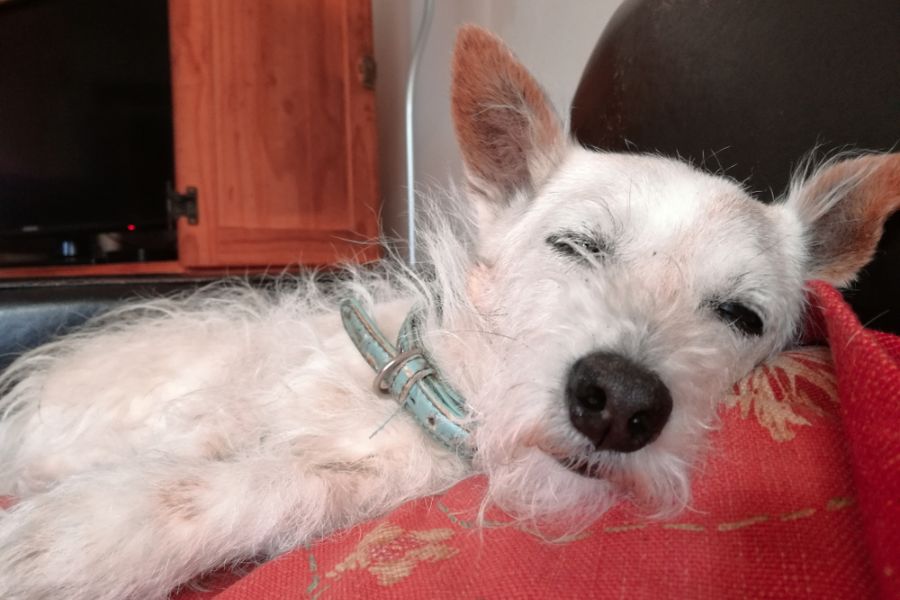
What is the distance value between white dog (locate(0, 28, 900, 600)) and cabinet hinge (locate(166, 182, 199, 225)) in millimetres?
1140

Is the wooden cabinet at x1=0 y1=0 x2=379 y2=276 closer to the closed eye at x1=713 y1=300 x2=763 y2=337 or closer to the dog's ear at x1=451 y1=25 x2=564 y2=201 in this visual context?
the dog's ear at x1=451 y1=25 x2=564 y2=201

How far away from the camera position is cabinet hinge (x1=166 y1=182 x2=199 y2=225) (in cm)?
229

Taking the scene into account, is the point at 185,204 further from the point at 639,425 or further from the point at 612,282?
the point at 639,425

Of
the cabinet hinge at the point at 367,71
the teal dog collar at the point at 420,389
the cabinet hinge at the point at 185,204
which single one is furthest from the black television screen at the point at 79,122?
the teal dog collar at the point at 420,389

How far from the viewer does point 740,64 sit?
3.06ft

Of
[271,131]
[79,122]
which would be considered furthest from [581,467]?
[79,122]

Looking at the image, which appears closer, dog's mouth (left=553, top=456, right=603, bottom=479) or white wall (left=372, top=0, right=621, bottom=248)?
dog's mouth (left=553, top=456, right=603, bottom=479)

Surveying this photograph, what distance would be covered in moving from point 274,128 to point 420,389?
2015 mm

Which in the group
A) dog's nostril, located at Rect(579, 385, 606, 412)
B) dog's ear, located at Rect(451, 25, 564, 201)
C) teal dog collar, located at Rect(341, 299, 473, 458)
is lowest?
teal dog collar, located at Rect(341, 299, 473, 458)

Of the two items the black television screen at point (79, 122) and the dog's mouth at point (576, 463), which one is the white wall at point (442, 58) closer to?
the dog's mouth at point (576, 463)

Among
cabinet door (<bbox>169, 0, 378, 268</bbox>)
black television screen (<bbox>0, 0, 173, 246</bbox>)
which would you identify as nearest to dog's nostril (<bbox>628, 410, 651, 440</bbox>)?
cabinet door (<bbox>169, 0, 378, 268</bbox>)

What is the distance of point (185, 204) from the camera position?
2289mm

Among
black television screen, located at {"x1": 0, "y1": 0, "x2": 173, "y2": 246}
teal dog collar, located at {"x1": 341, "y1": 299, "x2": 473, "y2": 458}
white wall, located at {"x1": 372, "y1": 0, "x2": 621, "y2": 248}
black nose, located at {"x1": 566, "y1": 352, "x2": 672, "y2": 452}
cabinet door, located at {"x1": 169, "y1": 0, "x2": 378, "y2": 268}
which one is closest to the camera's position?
black nose, located at {"x1": 566, "y1": 352, "x2": 672, "y2": 452}

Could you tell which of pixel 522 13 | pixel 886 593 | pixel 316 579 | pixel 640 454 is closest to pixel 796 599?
pixel 886 593
